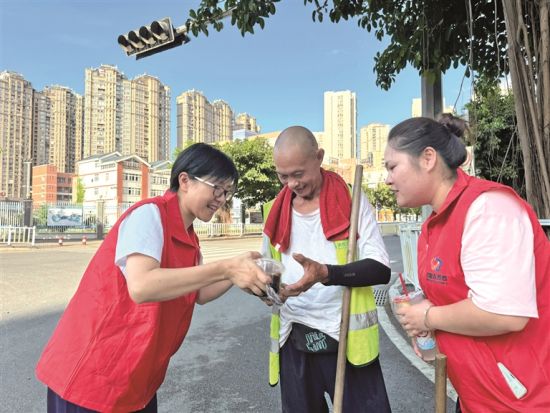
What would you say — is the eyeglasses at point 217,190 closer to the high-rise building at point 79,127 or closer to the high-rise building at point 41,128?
the high-rise building at point 41,128

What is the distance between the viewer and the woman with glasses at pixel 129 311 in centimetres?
143

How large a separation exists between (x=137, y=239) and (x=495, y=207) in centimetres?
115

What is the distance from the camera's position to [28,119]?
237ft

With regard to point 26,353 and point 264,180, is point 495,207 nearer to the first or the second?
point 26,353

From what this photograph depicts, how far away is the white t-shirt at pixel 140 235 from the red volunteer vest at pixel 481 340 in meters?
0.95

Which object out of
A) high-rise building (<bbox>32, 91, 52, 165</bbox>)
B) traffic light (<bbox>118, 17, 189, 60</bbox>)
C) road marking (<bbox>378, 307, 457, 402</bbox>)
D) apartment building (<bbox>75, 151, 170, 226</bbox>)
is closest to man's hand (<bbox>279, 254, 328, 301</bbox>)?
road marking (<bbox>378, 307, 457, 402</bbox>)

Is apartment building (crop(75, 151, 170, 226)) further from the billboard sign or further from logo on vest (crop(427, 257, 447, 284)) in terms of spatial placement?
logo on vest (crop(427, 257, 447, 284))

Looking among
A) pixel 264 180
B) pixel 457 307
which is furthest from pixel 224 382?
pixel 264 180

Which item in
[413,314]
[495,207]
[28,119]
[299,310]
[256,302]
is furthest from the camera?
[28,119]

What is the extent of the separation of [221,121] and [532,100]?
79168 mm

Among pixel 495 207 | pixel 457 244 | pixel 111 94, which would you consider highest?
pixel 111 94

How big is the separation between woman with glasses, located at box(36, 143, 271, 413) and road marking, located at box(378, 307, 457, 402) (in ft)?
8.41

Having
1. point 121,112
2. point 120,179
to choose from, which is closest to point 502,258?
point 120,179

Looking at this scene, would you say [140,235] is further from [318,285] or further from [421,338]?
[421,338]
